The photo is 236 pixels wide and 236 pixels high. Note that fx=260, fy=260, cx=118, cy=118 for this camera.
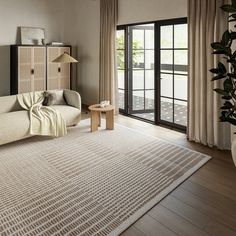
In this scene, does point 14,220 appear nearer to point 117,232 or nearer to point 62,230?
point 62,230

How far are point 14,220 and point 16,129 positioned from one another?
1.92 m

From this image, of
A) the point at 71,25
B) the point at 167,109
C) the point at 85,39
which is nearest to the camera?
the point at 167,109

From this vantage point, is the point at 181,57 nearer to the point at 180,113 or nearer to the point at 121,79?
the point at 180,113

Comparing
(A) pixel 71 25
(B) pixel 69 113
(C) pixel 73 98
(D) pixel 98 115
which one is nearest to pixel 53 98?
(C) pixel 73 98

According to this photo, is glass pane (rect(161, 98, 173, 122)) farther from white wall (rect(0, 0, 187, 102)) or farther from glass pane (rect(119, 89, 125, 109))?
white wall (rect(0, 0, 187, 102))

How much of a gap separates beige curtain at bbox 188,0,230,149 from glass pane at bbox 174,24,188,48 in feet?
1.40

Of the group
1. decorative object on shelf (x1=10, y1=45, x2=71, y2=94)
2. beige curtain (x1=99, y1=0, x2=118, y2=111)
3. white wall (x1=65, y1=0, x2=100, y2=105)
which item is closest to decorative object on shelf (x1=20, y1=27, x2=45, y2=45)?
decorative object on shelf (x1=10, y1=45, x2=71, y2=94)

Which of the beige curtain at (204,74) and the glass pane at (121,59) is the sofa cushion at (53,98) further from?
the beige curtain at (204,74)

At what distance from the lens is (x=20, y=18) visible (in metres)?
6.34

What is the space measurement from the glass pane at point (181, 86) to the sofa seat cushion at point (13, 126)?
8.70ft

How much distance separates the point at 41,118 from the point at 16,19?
3.41 metres

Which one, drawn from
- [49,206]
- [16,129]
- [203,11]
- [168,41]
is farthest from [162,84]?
[49,206]

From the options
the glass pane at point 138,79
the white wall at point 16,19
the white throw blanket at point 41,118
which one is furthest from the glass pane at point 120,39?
the white throw blanket at point 41,118

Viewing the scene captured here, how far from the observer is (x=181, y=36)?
4512 mm
